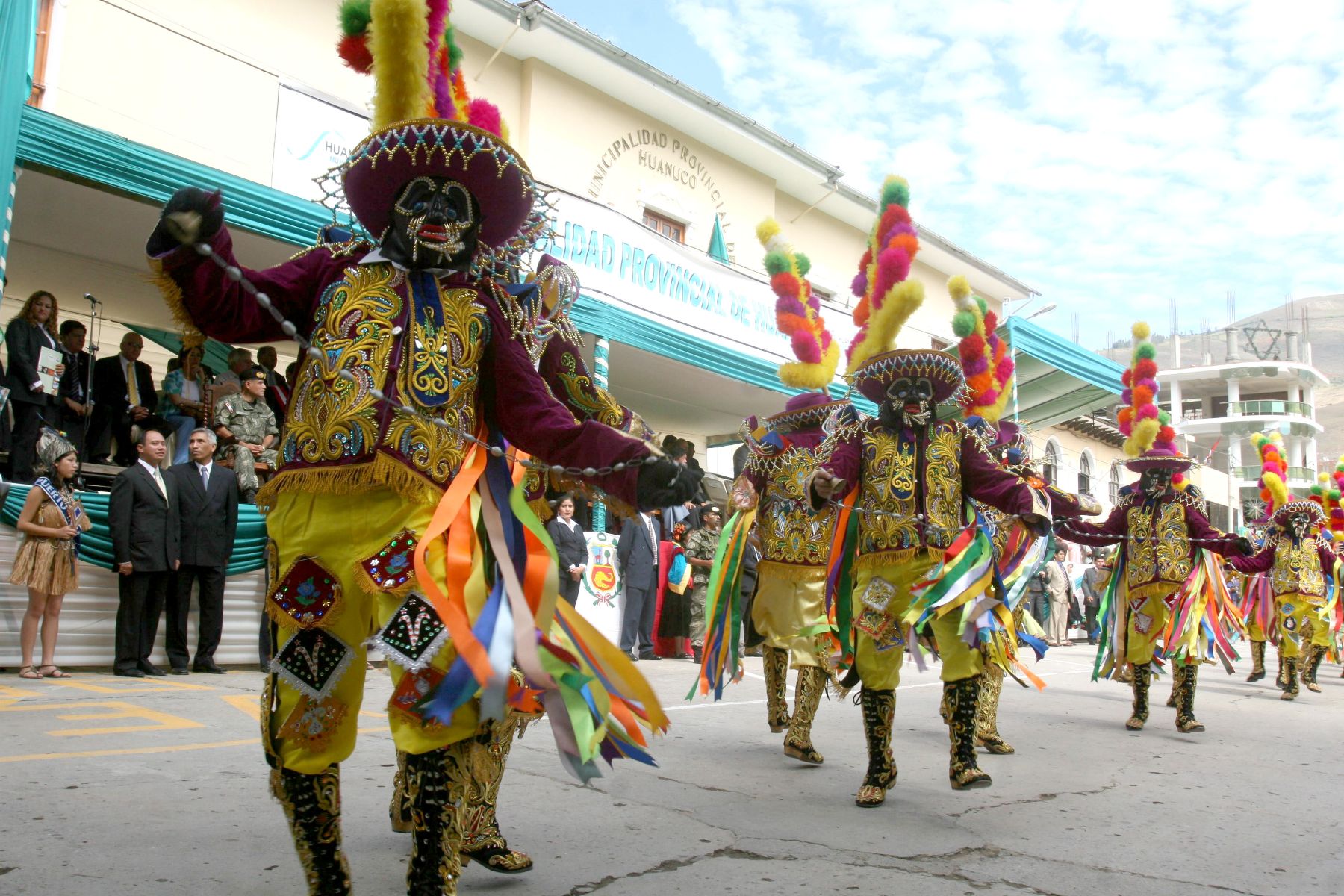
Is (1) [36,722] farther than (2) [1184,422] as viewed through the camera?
No

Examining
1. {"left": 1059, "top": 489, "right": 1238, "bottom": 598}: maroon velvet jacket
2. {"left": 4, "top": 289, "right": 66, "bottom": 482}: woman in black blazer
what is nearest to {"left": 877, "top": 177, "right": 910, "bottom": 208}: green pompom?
{"left": 1059, "top": 489, "right": 1238, "bottom": 598}: maroon velvet jacket

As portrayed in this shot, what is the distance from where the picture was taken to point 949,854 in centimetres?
371

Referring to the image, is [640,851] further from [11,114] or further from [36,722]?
[11,114]

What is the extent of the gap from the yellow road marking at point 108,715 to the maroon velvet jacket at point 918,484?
3.62 meters

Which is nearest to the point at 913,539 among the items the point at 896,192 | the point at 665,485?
the point at 896,192

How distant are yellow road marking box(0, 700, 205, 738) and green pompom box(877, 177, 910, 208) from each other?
478 cm

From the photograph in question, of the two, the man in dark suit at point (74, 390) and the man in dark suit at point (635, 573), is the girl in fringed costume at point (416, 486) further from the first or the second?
the man in dark suit at point (635, 573)

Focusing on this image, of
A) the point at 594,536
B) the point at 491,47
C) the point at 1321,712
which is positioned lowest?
the point at 1321,712

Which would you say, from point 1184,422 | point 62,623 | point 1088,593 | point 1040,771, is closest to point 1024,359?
point 1088,593

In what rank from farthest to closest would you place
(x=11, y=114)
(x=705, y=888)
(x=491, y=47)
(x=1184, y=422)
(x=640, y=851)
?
(x=1184, y=422), (x=491, y=47), (x=11, y=114), (x=640, y=851), (x=705, y=888)

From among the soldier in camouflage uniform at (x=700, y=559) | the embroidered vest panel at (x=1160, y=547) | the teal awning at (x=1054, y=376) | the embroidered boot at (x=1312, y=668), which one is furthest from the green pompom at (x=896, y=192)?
the teal awning at (x=1054, y=376)

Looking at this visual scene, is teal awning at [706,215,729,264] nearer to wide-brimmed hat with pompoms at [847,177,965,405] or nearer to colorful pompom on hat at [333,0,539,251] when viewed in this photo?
wide-brimmed hat with pompoms at [847,177,965,405]

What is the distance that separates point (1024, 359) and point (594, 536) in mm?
8979

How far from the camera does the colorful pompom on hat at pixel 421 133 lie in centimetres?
285
